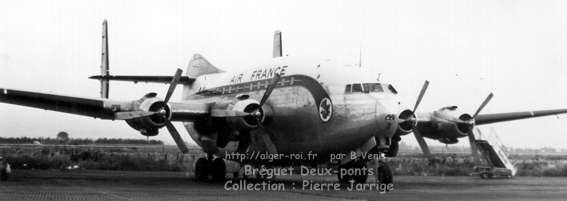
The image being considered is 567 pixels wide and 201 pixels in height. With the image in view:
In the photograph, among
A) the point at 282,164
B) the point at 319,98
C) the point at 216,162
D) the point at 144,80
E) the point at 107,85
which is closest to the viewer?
the point at 319,98

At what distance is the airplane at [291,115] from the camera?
18391mm

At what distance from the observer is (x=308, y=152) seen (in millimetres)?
20141

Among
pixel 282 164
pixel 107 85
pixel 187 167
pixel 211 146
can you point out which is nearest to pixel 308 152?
pixel 282 164

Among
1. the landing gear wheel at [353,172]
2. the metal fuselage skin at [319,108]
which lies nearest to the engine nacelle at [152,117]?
the metal fuselage skin at [319,108]

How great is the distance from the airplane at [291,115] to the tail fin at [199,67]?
2.98 m

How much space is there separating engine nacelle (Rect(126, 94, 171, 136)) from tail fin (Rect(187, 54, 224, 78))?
644cm

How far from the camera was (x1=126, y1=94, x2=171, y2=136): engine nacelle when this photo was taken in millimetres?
19000

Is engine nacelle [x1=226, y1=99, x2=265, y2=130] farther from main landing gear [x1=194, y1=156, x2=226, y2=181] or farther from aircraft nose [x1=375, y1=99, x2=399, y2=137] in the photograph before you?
aircraft nose [x1=375, y1=99, x2=399, y2=137]

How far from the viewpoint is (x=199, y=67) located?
A: 87.2ft

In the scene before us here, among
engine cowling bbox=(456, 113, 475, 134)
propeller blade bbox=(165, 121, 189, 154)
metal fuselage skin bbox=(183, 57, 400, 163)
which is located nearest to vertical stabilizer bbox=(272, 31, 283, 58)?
metal fuselage skin bbox=(183, 57, 400, 163)

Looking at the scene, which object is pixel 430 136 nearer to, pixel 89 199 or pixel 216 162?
pixel 216 162

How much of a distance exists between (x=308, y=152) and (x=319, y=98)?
6.14ft

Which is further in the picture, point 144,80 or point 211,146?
point 144,80

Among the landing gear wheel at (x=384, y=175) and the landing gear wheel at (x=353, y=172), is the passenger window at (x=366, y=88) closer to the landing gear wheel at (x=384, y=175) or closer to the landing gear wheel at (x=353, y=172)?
the landing gear wheel at (x=384, y=175)
